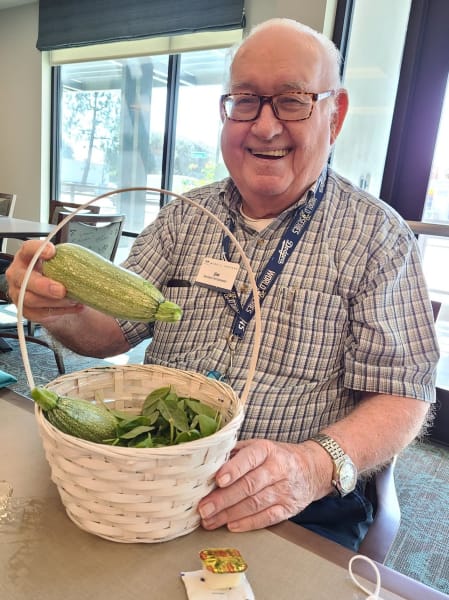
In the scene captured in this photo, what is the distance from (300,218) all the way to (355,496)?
66cm

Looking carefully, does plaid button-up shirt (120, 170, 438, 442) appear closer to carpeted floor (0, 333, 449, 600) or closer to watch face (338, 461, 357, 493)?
A: watch face (338, 461, 357, 493)

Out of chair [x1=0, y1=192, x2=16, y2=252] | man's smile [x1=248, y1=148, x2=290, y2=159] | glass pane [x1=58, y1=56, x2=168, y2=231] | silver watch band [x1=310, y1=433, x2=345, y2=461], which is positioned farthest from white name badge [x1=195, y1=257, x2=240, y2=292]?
glass pane [x1=58, y1=56, x2=168, y2=231]

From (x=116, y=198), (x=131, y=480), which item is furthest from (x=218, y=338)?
(x=116, y=198)

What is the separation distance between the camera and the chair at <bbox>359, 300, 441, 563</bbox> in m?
0.72

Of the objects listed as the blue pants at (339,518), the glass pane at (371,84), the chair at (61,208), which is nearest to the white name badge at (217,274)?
the blue pants at (339,518)

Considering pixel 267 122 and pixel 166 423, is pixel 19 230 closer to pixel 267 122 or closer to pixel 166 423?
pixel 267 122

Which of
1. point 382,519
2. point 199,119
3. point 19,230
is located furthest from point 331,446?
point 199,119

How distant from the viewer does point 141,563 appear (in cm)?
54

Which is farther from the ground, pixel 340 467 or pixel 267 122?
pixel 267 122

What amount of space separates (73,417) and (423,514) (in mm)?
1851

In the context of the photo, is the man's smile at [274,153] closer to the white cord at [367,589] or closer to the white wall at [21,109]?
the white cord at [367,589]

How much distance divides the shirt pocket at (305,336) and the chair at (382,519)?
0.25m

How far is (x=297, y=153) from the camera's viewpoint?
1.09m

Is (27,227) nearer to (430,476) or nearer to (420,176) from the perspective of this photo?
(420,176)
